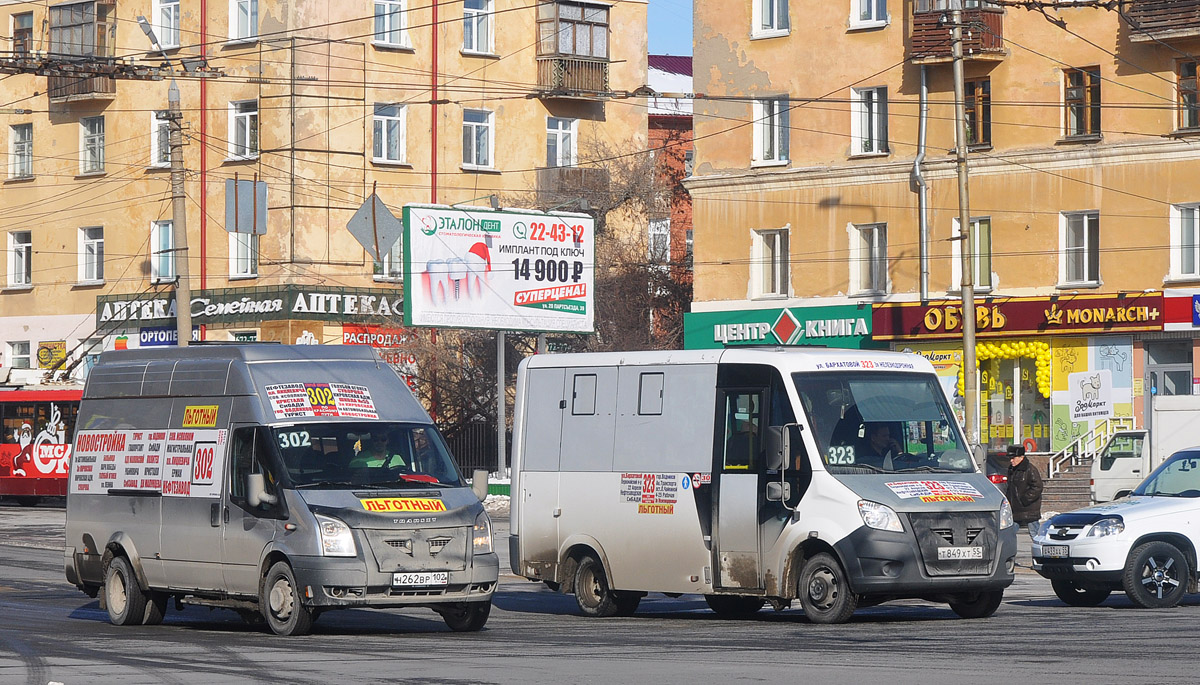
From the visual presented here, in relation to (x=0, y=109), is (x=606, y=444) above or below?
below

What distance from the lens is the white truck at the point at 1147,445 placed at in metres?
36.0

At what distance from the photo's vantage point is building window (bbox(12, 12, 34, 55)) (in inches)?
2205

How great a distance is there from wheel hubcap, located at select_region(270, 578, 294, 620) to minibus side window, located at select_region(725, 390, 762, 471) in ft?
13.3

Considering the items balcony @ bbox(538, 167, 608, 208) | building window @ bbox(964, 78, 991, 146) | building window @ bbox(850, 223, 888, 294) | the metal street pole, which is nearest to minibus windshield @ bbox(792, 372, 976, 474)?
the metal street pole

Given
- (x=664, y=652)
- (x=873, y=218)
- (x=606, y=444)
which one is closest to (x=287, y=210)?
(x=873, y=218)

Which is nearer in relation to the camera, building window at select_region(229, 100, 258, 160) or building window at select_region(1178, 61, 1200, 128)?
building window at select_region(1178, 61, 1200, 128)

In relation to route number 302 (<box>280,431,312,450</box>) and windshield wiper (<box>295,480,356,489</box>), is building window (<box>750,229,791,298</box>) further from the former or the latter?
windshield wiper (<box>295,480,356,489</box>)

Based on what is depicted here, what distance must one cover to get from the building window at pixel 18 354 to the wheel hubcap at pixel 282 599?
43423 millimetres

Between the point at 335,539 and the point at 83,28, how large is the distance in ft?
138

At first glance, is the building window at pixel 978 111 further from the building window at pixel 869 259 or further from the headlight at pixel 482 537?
the headlight at pixel 482 537

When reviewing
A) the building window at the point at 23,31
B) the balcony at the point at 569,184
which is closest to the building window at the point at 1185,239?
the balcony at the point at 569,184

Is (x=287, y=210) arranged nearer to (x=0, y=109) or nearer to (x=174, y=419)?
(x=0, y=109)

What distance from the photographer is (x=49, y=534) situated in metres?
33.8

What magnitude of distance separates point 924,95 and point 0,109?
1146 inches
